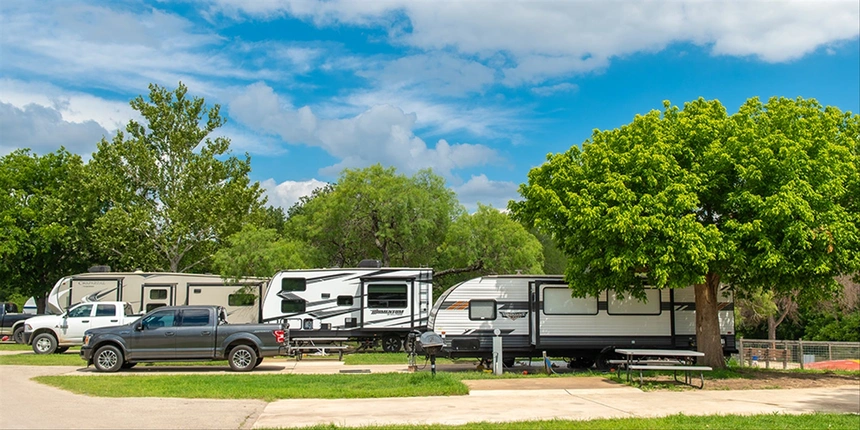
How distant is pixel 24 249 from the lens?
40.6 m

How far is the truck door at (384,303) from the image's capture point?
2522 centimetres

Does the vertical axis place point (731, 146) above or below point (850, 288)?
above

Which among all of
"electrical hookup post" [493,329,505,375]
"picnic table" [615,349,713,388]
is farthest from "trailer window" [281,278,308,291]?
"picnic table" [615,349,713,388]

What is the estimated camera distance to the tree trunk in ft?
60.3

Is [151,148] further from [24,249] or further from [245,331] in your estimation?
[245,331]

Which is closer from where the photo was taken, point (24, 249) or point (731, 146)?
point (731, 146)

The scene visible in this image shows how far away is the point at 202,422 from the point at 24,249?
35739 millimetres

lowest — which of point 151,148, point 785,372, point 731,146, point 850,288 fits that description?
point 785,372

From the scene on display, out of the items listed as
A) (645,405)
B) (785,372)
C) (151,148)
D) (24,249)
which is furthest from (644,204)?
(24,249)

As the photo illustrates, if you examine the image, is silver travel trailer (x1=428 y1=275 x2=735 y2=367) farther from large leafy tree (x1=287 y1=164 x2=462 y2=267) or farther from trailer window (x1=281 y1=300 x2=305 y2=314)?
large leafy tree (x1=287 y1=164 x2=462 y2=267)

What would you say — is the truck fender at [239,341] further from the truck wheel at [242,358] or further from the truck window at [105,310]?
the truck window at [105,310]

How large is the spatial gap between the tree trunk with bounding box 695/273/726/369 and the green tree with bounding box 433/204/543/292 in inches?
496

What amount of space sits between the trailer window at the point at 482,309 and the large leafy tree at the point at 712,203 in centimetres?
264

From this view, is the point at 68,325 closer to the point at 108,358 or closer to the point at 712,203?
the point at 108,358
